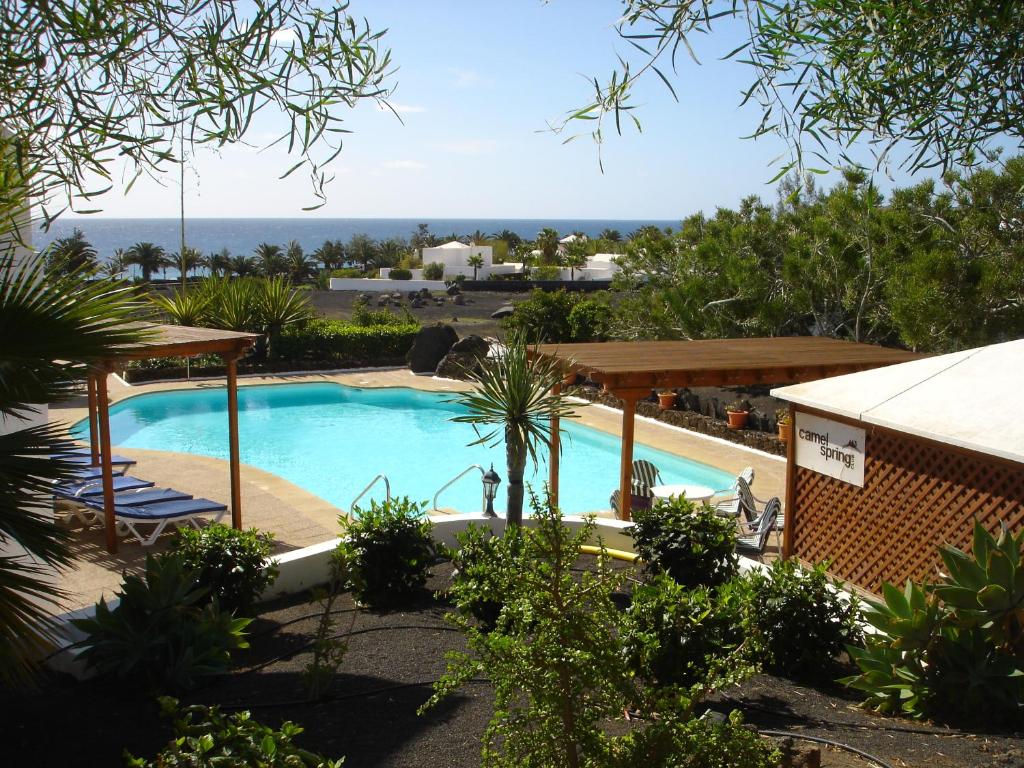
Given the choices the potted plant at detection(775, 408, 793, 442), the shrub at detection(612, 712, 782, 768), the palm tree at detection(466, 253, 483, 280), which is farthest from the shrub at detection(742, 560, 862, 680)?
the palm tree at detection(466, 253, 483, 280)

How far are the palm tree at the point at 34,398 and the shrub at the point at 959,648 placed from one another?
13.9 feet

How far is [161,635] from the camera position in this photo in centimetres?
550

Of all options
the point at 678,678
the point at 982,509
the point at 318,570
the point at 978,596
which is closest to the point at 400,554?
the point at 318,570

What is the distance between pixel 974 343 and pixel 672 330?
256 inches

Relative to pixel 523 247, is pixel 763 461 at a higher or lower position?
lower

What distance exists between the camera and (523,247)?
177 feet

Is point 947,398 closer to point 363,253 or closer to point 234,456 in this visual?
point 234,456

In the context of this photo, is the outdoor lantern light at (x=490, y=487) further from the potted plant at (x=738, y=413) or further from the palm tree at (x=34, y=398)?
the potted plant at (x=738, y=413)

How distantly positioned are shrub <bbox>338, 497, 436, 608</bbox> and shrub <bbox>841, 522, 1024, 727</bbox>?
3.24 m

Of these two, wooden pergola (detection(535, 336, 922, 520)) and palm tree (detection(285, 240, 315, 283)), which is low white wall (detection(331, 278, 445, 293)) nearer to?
palm tree (detection(285, 240, 315, 283))

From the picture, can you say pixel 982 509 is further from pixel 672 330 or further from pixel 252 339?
pixel 672 330

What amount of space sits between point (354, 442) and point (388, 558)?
11068mm

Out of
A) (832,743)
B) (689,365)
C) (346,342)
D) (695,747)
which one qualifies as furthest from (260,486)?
(346,342)

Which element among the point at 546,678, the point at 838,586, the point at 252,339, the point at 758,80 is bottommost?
the point at 838,586
